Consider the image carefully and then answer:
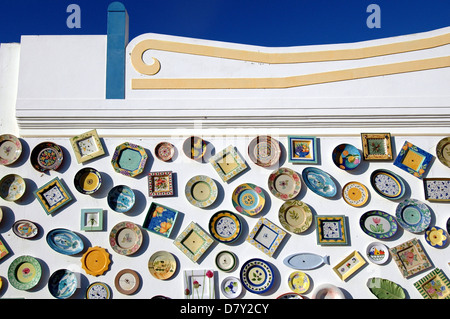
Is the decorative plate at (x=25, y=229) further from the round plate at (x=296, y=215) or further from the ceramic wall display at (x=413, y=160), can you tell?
the ceramic wall display at (x=413, y=160)

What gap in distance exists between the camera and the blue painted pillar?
12.3 feet

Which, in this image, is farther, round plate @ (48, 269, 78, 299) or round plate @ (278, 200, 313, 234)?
round plate @ (278, 200, 313, 234)

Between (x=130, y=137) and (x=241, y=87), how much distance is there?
1118mm

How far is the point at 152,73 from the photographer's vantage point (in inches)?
149

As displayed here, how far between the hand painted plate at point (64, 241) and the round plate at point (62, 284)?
18 cm

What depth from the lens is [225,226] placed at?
3.56 metres

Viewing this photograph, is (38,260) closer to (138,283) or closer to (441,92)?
(138,283)

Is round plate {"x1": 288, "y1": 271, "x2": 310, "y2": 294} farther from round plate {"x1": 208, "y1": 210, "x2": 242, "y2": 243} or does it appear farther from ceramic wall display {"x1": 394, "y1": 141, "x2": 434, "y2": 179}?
ceramic wall display {"x1": 394, "y1": 141, "x2": 434, "y2": 179}

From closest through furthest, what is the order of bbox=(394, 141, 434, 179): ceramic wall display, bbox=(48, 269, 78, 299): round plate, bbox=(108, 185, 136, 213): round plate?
bbox=(48, 269, 78, 299): round plate < bbox=(108, 185, 136, 213): round plate < bbox=(394, 141, 434, 179): ceramic wall display

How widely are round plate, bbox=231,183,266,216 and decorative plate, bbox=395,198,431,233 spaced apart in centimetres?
121

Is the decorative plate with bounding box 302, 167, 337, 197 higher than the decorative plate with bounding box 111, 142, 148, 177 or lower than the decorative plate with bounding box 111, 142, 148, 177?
lower

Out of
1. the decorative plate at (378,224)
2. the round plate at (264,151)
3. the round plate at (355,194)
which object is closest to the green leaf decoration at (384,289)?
the decorative plate at (378,224)

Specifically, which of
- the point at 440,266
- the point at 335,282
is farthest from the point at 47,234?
the point at 440,266

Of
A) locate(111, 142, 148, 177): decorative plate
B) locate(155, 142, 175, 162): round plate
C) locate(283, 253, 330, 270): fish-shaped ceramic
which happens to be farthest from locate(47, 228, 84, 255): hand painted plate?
locate(283, 253, 330, 270): fish-shaped ceramic
